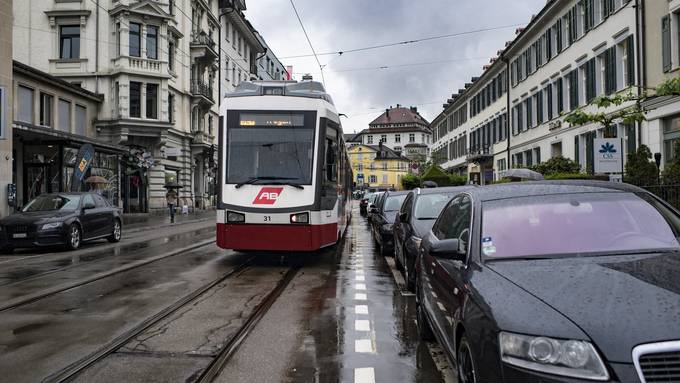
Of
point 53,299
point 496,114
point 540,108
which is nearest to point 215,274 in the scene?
point 53,299

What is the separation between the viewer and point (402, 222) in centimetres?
995

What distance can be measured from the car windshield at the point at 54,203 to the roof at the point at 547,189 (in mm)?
13827

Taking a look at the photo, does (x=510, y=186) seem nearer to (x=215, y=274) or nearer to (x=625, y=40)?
(x=215, y=274)

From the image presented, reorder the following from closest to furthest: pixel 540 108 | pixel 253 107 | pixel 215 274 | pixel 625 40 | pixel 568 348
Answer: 1. pixel 568 348
2. pixel 215 274
3. pixel 253 107
4. pixel 625 40
5. pixel 540 108

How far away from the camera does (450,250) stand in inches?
159

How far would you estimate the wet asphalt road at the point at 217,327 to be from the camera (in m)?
4.57

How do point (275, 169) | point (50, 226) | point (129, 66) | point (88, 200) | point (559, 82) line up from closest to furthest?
point (275, 169) < point (50, 226) < point (88, 200) < point (559, 82) < point (129, 66)

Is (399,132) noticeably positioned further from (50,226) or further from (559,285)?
Answer: (559,285)

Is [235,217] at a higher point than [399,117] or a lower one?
lower

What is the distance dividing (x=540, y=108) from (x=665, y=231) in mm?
31717

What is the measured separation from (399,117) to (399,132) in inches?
178

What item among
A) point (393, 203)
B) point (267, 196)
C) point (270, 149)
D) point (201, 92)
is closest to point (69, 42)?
point (201, 92)

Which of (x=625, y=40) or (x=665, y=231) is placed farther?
(x=625, y=40)

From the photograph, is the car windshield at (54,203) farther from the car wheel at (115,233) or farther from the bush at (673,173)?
the bush at (673,173)
